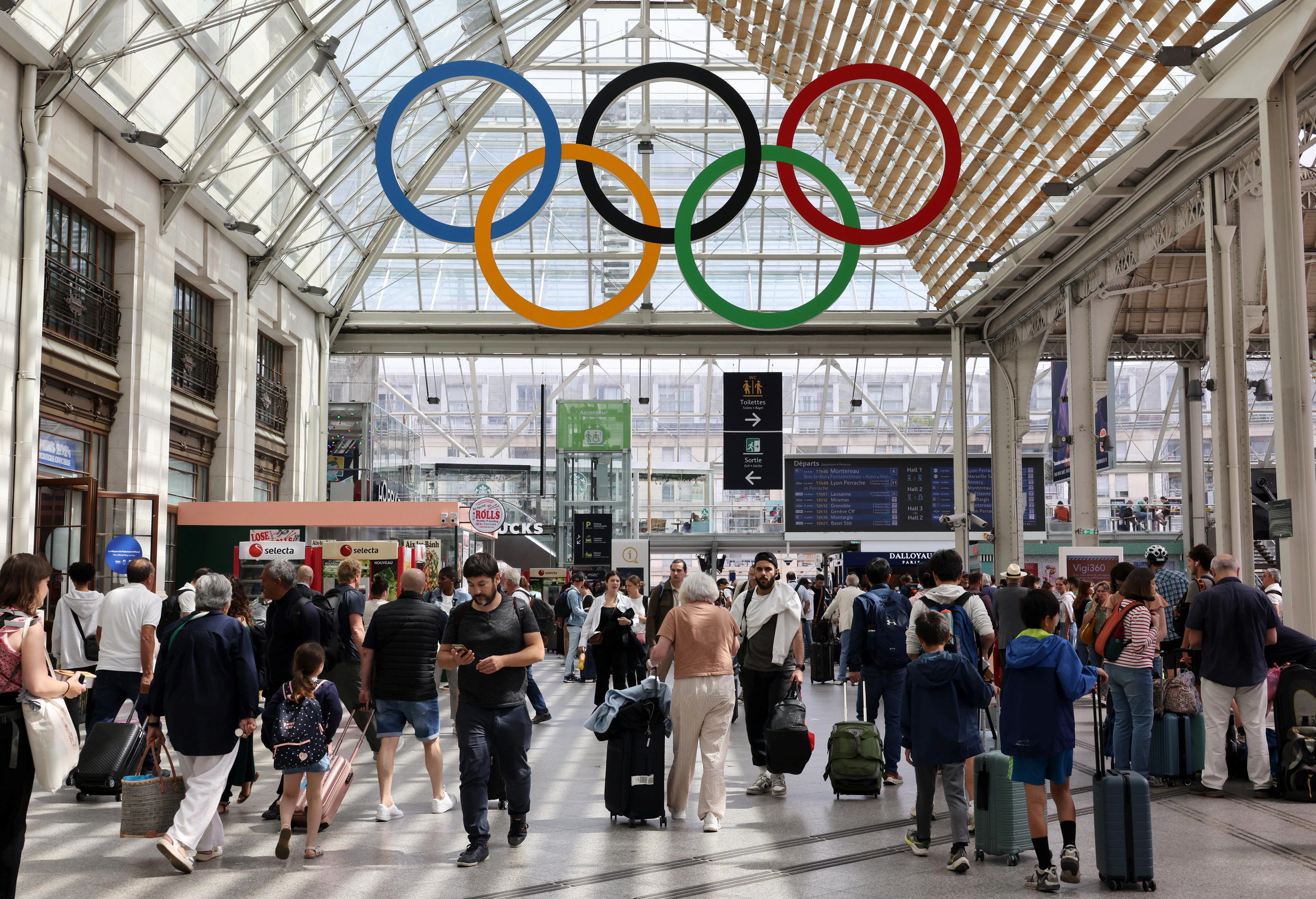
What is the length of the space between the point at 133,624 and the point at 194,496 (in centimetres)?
1238

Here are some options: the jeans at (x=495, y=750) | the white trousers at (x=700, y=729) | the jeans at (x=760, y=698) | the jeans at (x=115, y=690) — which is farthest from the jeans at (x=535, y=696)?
the jeans at (x=495, y=750)

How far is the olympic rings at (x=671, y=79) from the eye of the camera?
36.2ft

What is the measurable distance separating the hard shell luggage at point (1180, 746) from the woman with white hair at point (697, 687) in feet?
10.6

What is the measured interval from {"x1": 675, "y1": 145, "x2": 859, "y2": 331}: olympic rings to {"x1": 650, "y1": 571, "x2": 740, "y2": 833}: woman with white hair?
456 centimetres

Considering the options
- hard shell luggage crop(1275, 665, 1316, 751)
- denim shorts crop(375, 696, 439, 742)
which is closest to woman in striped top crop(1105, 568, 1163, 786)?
hard shell luggage crop(1275, 665, 1316, 751)

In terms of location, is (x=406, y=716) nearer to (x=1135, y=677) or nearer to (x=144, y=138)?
(x=1135, y=677)

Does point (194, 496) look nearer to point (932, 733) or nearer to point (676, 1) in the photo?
point (676, 1)

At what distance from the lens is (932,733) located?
20.6ft

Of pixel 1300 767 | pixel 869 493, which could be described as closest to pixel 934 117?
pixel 1300 767

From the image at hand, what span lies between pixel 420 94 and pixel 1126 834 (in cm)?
863

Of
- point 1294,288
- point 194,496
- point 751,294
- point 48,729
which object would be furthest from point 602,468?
point 48,729

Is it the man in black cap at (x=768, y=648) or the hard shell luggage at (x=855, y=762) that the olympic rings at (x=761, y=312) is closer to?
the man in black cap at (x=768, y=648)

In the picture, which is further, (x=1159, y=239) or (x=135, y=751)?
(x=1159, y=239)

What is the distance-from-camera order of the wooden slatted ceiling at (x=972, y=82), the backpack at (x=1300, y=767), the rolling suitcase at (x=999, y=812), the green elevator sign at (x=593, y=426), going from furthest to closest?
the green elevator sign at (x=593, y=426) < the wooden slatted ceiling at (x=972, y=82) < the backpack at (x=1300, y=767) < the rolling suitcase at (x=999, y=812)
